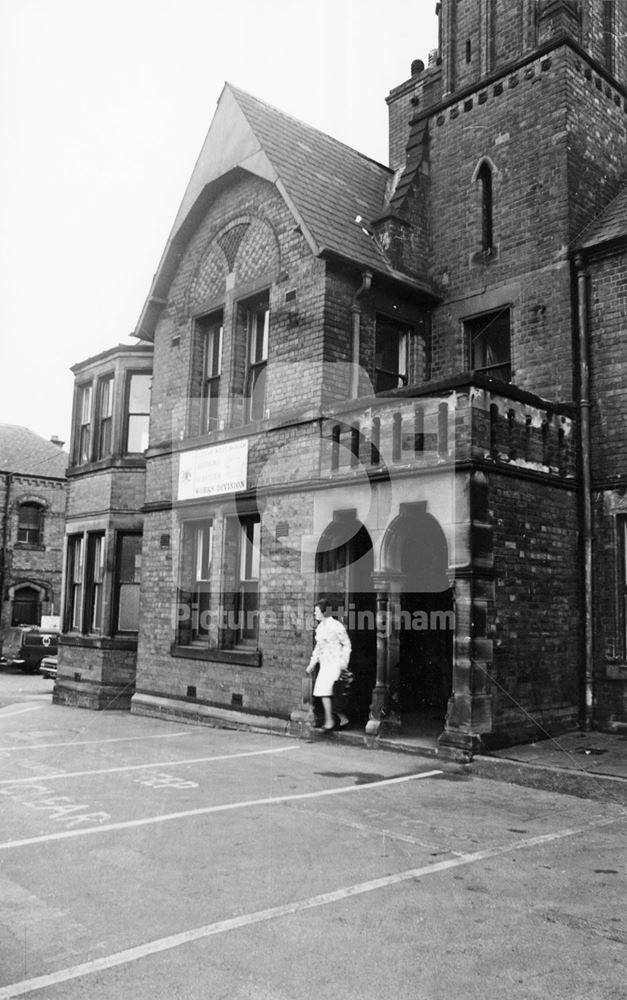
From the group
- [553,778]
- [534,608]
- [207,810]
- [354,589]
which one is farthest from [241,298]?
[553,778]

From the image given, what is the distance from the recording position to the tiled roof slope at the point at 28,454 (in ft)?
120

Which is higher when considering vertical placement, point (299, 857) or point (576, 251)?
point (576, 251)

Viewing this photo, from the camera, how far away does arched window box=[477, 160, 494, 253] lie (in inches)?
540

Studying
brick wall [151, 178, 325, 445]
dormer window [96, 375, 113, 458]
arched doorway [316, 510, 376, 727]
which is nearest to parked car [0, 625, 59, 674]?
dormer window [96, 375, 113, 458]

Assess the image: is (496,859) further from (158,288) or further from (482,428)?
(158,288)

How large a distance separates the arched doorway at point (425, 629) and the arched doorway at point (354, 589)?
54cm

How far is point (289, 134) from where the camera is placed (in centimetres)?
1502

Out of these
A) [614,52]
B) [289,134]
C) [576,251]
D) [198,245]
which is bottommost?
[576,251]

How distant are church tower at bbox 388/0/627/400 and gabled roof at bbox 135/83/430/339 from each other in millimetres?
900

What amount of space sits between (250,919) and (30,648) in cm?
2545

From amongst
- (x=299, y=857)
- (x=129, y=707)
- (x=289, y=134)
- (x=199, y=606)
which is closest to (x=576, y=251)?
(x=289, y=134)

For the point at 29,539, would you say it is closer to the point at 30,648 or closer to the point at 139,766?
the point at 30,648

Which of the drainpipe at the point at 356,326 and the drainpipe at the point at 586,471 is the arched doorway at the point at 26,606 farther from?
the drainpipe at the point at 586,471

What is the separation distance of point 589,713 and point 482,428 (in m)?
4.26
